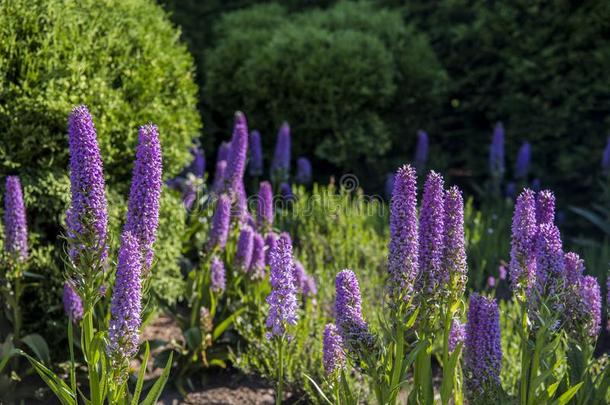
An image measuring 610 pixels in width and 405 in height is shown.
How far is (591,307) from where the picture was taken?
3.32m

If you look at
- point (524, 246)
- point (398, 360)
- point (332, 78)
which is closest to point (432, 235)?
point (524, 246)

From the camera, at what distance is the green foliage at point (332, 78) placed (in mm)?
8062

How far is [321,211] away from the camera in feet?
22.4

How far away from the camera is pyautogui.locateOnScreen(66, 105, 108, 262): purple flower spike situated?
2889mm

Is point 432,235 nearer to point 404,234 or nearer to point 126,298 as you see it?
point 404,234

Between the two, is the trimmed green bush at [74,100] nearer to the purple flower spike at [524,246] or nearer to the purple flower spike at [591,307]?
the purple flower spike at [524,246]

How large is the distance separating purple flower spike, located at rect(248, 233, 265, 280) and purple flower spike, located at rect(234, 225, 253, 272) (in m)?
0.05

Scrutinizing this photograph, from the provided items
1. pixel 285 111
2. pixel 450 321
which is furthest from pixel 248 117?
pixel 450 321

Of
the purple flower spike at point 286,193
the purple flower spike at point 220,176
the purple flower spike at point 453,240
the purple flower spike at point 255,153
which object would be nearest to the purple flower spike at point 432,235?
the purple flower spike at point 453,240

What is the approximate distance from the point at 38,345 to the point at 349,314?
224cm

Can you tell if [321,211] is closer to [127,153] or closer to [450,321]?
[127,153]

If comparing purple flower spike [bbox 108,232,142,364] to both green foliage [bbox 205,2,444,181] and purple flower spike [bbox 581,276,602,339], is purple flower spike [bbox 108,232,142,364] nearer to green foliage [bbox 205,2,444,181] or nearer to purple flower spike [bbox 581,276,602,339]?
purple flower spike [bbox 581,276,602,339]

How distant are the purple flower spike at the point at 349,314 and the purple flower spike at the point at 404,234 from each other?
17cm

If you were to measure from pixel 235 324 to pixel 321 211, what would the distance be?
2283 millimetres
